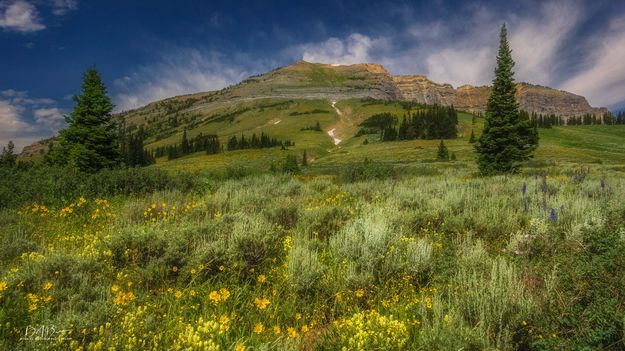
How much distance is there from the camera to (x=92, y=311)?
2877 millimetres

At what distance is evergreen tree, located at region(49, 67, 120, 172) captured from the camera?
27.1m

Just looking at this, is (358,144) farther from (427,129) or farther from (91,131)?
(91,131)

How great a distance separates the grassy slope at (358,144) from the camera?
62.0 metres

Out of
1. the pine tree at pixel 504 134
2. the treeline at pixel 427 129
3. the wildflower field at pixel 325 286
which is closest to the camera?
the wildflower field at pixel 325 286

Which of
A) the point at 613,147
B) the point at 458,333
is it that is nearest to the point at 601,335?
the point at 458,333

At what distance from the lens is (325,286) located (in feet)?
12.3

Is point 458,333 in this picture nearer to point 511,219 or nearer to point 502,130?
point 511,219

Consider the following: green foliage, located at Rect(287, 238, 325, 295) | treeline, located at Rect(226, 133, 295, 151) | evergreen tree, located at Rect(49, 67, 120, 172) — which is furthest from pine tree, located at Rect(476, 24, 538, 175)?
treeline, located at Rect(226, 133, 295, 151)

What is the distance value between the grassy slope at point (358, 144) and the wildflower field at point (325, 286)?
1897 inches

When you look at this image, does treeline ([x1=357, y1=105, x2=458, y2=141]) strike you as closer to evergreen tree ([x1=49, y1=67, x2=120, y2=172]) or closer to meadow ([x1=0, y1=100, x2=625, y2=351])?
evergreen tree ([x1=49, y1=67, x2=120, y2=172])

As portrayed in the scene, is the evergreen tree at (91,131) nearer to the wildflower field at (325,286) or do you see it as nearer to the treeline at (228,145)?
the wildflower field at (325,286)

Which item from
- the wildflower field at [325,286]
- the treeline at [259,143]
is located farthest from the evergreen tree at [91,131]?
the treeline at [259,143]

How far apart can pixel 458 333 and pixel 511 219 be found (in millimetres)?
3895

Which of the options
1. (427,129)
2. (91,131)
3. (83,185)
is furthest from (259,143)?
(83,185)
